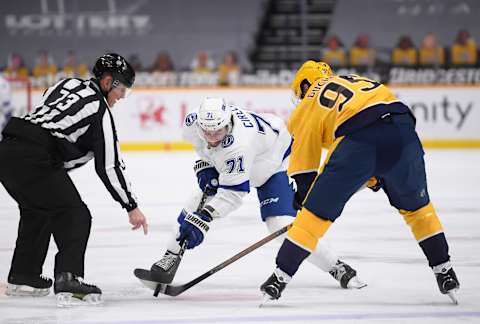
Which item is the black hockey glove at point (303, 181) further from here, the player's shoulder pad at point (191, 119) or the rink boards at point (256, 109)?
the rink boards at point (256, 109)

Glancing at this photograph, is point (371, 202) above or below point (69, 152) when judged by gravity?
below

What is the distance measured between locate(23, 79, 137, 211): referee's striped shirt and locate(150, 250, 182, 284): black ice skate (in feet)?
1.13

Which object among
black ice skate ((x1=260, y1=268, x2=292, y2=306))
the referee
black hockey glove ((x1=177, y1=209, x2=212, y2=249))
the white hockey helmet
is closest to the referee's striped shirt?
the referee

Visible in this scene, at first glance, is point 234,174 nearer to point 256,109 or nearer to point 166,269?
point 166,269

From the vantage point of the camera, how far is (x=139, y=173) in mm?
9398

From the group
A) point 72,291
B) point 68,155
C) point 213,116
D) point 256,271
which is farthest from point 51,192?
point 256,271

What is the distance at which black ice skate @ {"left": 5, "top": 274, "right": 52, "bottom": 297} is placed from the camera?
157 inches

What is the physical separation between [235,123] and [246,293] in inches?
29.0

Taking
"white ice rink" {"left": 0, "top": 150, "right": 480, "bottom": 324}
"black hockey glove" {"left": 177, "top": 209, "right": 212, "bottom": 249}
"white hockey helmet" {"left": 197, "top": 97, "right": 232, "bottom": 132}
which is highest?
"white hockey helmet" {"left": 197, "top": 97, "right": 232, "bottom": 132}

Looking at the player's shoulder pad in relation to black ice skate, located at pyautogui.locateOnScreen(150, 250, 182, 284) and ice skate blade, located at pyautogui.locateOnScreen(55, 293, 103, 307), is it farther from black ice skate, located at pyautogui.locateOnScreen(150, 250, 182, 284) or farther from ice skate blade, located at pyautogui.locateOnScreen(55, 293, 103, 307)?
ice skate blade, located at pyautogui.locateOnScreen(55, 293, 103, 307)

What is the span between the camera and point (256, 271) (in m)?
4.52

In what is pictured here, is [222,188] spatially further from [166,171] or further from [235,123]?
[166,171]

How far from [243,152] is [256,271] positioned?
87 cm

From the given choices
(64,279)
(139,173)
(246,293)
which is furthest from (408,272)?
(139,173)
